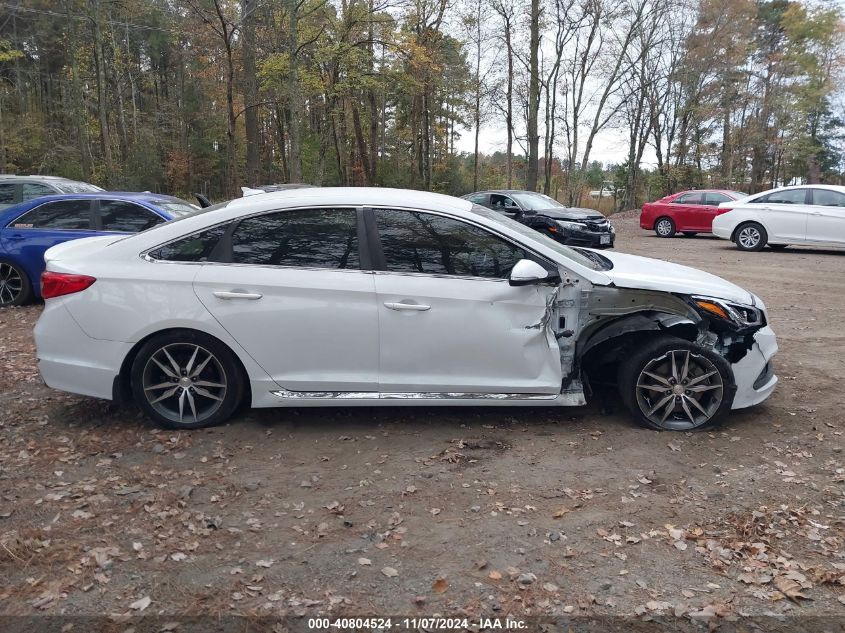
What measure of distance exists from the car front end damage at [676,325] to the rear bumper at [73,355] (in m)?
3.15

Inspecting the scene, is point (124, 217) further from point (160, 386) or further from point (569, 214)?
point (569, 214)

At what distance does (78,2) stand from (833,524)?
3096 centimetres

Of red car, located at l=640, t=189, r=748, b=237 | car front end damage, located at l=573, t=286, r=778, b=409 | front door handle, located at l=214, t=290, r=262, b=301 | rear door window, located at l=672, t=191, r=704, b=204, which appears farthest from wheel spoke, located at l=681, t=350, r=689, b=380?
rear door window, located at l=672, t=191, r=704, b=204

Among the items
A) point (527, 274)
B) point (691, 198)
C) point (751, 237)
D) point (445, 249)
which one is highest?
point (691, 198)

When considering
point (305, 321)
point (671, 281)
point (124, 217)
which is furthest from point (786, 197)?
point (305, 321)

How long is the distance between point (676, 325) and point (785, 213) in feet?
41.5

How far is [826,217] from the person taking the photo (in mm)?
14273

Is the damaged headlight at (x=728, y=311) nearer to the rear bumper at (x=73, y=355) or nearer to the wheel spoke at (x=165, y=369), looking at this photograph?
the wheel spoke at (x=165, y=369)

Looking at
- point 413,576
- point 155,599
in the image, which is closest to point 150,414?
point 155,599

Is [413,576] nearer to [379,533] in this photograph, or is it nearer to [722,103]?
[379,533]

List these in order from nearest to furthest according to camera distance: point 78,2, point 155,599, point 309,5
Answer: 1. point 155,599
2. point 309,5
3. point 78,2

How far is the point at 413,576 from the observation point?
2885 mm

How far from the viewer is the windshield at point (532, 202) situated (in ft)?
54.2

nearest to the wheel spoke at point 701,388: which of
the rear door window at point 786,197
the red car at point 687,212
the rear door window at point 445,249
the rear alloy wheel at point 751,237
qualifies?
the rear door window at point 445,249
